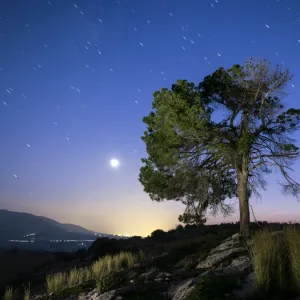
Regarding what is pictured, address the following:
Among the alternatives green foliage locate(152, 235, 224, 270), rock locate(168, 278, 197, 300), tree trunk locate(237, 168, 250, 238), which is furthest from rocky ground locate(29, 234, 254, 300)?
→ tree trunk locate(237, 168, 250, 238)

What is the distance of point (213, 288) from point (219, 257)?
19.4ft

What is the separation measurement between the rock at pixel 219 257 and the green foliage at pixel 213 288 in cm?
433

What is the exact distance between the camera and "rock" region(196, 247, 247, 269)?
12.0m

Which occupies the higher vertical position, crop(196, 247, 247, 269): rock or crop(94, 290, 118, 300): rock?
crop(196, 247, 247, 269): rock

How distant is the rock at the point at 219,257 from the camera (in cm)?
1198

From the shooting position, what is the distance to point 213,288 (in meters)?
6.93

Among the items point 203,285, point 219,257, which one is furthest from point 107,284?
point 219,257

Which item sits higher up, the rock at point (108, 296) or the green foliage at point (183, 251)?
the green foliage at point (183, 251)

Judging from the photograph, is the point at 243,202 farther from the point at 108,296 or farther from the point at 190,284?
the point at 108,296

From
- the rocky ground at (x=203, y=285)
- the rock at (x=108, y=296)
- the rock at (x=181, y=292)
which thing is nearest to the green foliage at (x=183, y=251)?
the rocky ground at (x=203, y=285)

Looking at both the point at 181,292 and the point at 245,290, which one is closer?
the point at 245,290

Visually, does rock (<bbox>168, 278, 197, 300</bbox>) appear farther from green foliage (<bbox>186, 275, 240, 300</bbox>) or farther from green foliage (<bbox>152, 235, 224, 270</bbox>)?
green foliage (<bbox>152, 235, 224, 270</bbox>)

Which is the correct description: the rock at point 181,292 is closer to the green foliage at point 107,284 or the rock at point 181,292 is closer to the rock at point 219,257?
the green foliage at point 107,284

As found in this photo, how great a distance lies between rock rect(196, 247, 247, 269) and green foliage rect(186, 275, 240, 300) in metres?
4.33
